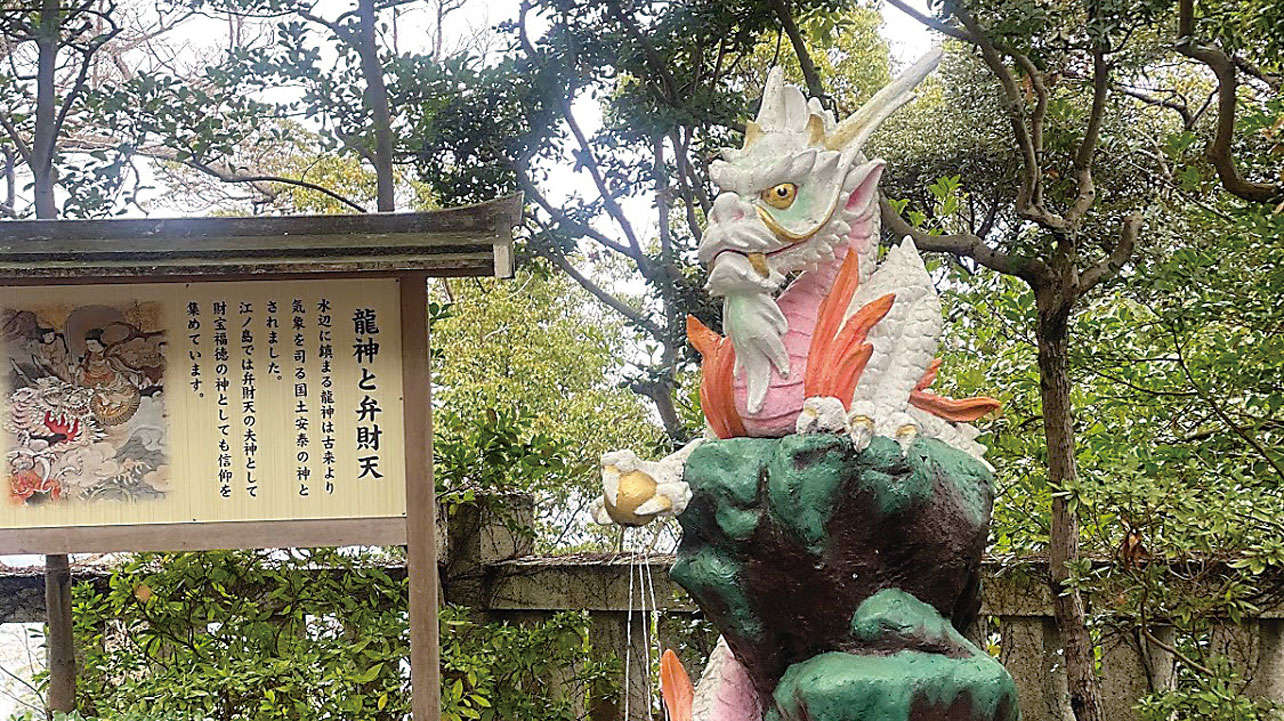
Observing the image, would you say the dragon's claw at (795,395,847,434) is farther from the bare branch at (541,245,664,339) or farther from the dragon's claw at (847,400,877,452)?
the bare branch at (541,245,664,339)

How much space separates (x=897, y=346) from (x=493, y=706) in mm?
2938

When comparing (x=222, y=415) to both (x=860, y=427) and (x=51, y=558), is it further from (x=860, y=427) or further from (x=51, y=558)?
(x=860, y=427)

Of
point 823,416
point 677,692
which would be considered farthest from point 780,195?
point 677,692

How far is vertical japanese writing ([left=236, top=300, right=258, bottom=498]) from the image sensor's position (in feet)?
11.8

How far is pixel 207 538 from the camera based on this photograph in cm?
357

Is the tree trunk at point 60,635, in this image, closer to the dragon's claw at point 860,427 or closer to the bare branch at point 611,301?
the bare branch at point 611,301

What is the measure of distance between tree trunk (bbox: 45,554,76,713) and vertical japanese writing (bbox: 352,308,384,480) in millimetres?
1349

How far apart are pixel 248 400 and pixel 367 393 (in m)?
0.39

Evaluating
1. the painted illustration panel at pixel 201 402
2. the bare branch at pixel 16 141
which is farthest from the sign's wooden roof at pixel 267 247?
the bare branch at pixel 16 141

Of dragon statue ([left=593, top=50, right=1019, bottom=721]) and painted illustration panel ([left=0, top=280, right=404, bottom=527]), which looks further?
painted illustration panel ([left=0, top=280, right=404, bottom=527])

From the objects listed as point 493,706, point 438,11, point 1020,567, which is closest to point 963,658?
point 1020,567

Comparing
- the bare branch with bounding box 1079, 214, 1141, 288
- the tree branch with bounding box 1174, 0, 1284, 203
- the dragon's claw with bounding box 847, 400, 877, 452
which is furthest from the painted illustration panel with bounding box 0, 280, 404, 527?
the tree branch with bounding box 1174, 0, 1284, 203

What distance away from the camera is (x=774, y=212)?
2.39 m

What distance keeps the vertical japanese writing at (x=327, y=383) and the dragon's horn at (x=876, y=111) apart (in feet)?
6.15
